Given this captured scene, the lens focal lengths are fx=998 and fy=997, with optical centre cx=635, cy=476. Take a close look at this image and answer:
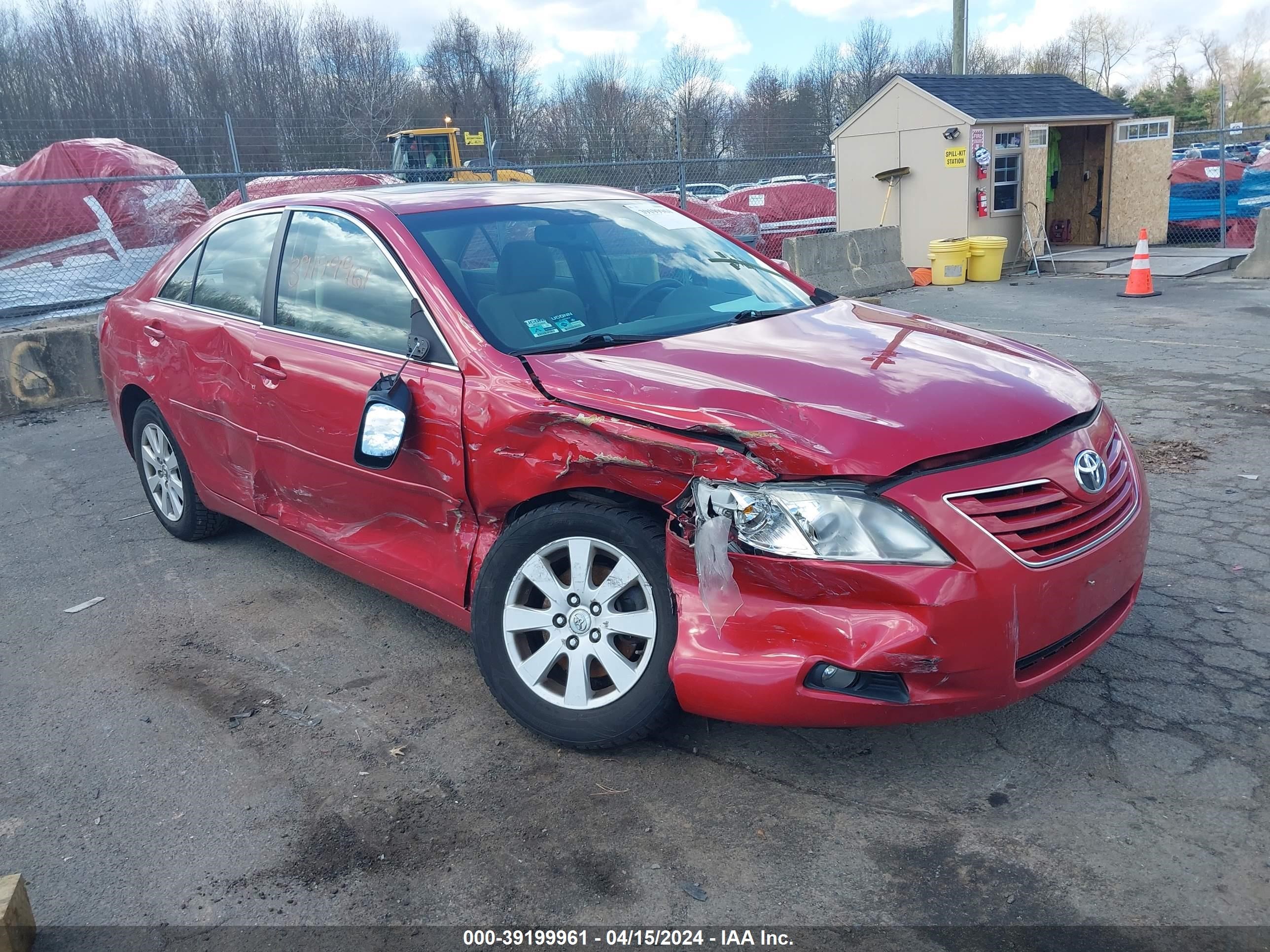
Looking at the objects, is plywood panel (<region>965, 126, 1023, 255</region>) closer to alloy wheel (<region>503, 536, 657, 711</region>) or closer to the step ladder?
the step ladder

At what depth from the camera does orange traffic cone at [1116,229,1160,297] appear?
1229 centimetres

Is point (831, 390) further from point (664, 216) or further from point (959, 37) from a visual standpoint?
point (959, 37)

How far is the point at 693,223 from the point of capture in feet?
14.3

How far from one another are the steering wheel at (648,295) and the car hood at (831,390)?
0.30 meters

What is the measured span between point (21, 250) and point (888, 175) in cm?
1226

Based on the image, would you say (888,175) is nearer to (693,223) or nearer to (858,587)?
(693,223)

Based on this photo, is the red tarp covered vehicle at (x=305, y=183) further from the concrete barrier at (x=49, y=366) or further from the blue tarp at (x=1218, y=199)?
the blue tarp at (x=1218, y=199)

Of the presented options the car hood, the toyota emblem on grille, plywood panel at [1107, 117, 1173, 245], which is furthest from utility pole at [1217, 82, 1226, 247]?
the toyota emblem on grille

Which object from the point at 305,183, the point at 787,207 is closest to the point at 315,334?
the point at 305,183

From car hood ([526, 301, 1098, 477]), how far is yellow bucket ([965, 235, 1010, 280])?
12.1 meters

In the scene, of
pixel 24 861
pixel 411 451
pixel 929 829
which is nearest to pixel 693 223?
pixel 411 451

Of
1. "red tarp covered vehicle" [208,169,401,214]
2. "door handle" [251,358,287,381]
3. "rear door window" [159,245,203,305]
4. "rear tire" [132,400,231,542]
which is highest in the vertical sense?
"red tarp covered vehicle" [208,169,401,214]

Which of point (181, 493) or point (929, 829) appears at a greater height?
point (181, 493)

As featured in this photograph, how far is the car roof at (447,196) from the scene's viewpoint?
3812 millimetres
